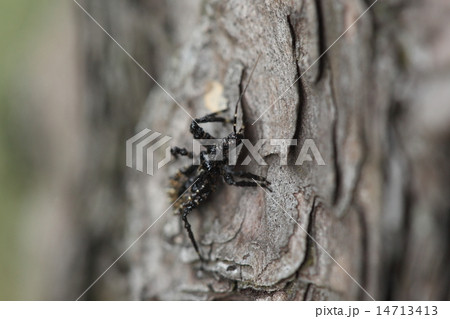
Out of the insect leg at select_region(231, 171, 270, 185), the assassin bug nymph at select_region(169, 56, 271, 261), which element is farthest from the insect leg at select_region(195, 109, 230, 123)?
the insect leg at select_region(231, 171, 270, 185)

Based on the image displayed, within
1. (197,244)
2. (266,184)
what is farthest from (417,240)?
(197,244)

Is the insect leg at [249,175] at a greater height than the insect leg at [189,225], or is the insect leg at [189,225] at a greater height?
the insect leg at [249,175]

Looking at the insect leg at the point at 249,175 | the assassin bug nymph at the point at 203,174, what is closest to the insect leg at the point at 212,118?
the assassin bug nymph at the point at 203,174

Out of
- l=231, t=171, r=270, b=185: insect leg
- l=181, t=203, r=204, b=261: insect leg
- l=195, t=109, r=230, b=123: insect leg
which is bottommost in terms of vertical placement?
l=181, t=203, r=204, b=261: insect leg

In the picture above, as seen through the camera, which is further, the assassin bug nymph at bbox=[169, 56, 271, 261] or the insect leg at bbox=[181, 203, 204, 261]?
the insect leg at bbox=[181, 203, 204, 261]

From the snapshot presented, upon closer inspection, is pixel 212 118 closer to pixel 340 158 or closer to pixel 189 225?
pixel 189 225

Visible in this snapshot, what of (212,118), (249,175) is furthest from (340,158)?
(212,118)

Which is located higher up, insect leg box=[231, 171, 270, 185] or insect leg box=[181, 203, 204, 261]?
insect leg box=[231, 171, 270, 185]

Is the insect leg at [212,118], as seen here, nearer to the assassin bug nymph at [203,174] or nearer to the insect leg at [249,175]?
the assassin bug nymph at [203,174]

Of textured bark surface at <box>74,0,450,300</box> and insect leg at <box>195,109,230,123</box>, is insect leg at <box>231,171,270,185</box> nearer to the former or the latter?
textured bark surface at <box>74,0,450,300</box>
